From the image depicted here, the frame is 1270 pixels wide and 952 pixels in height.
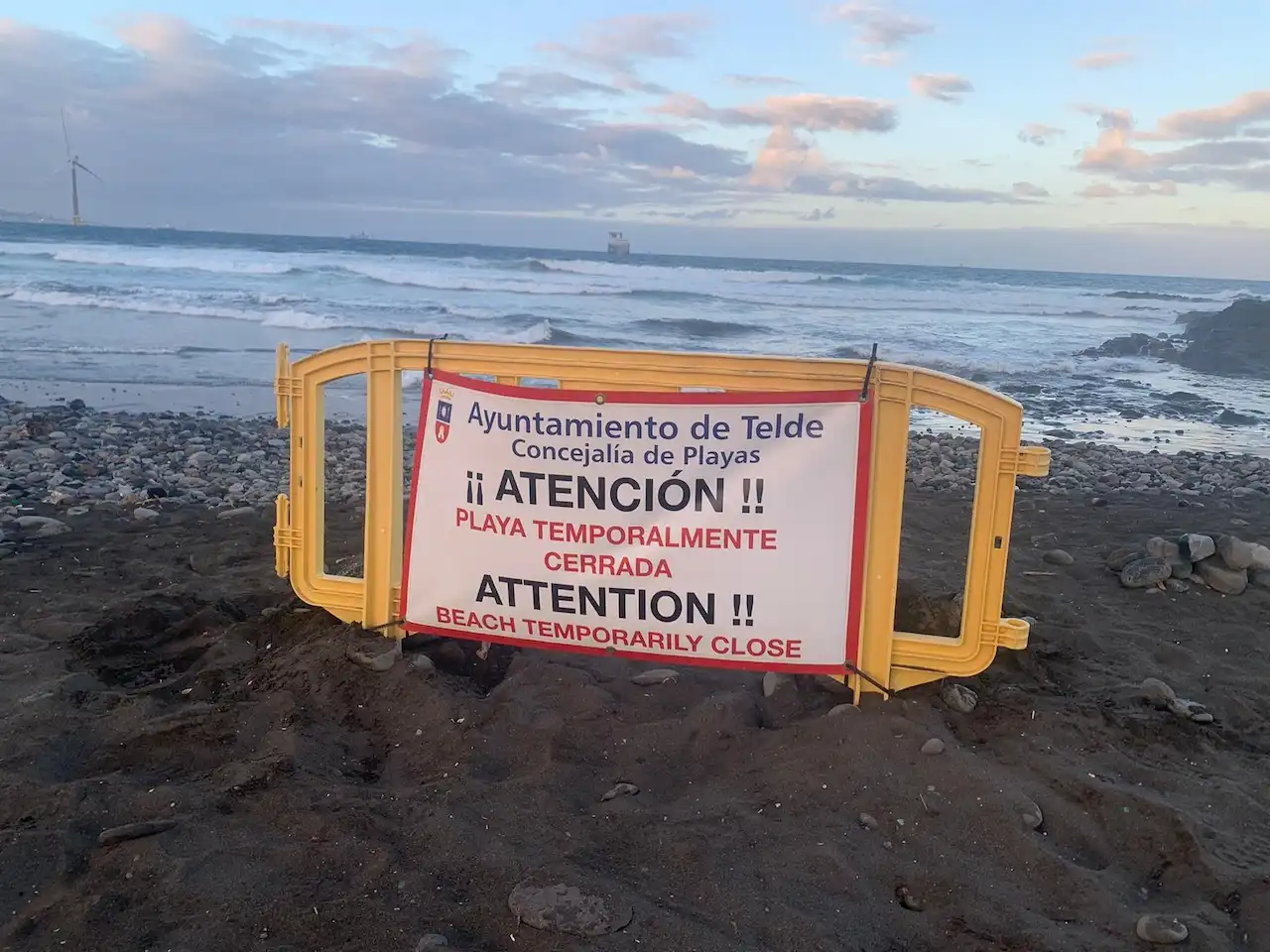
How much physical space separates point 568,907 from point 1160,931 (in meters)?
1.83

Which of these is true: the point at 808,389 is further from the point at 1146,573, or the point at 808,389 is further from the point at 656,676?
the point at 1146,573

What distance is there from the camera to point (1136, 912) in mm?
3068

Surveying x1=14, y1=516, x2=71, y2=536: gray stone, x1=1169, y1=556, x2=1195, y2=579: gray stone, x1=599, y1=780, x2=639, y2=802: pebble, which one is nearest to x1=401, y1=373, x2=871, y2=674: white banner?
x1=599, y1=780, x2=639, y2=802: pebble

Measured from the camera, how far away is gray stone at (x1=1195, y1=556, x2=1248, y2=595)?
577cm

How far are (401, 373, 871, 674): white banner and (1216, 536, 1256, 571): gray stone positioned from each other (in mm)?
3376

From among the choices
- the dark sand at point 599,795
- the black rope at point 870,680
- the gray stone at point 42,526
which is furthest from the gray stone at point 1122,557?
the gray stone at point 42,526

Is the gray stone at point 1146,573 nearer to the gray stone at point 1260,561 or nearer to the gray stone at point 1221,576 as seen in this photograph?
the gray stone at point 1221,576

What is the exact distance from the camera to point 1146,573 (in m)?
5.96

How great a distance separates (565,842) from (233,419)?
37.3ft

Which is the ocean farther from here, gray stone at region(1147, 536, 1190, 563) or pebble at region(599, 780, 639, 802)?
pebble at region(599, 780, 639, 802)

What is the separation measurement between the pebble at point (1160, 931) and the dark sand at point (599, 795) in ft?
0.14

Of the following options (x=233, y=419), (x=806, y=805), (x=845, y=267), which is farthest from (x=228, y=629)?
(x=845, y=267)

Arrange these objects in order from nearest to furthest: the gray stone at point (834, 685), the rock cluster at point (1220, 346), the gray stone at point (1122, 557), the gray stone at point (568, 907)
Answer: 1. the gray stone at point (568, 907)
2. the gray stone at point (834, 685)
3. the gray stone at point (1122, 557)
4. the rock cluster at point (1220, 346)

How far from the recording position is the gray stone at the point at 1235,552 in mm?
5938
